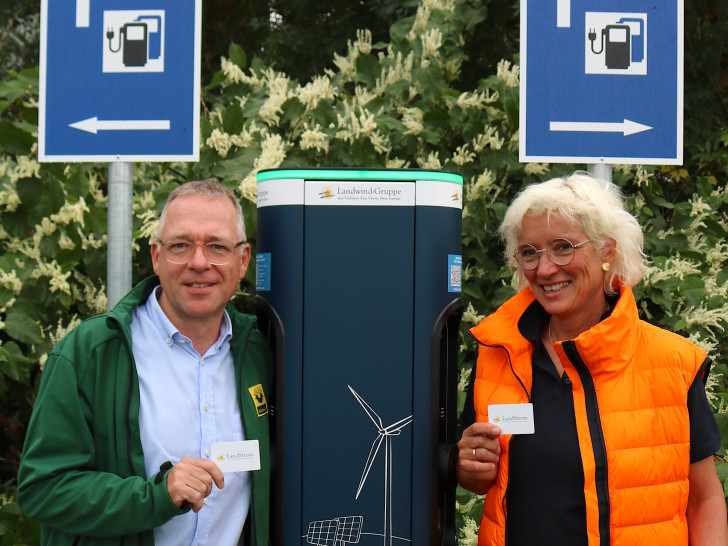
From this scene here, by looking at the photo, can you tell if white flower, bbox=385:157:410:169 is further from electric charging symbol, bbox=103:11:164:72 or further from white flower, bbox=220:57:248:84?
electric charging symbol, bbox=103:11:164:72

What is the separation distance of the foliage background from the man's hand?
4.22ft

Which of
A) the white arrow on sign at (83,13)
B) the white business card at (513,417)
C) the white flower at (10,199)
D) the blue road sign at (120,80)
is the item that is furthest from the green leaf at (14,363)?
the white business card at (513,417)

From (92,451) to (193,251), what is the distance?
0.53 m

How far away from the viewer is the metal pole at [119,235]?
2.54 m

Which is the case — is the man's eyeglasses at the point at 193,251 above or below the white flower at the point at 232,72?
below

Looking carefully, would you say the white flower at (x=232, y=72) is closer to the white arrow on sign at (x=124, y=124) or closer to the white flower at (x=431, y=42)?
the white flower at (x=431, y=42)

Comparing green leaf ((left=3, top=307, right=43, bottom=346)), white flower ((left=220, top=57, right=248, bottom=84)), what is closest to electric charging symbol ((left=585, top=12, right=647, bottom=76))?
white flower ((left=220, top=57, right=248, bottom=84))

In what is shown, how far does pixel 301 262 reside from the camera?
2.20 meters

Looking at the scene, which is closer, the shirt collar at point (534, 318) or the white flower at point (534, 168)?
the shirt collar at point (534, 318)

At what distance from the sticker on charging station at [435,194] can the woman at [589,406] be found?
0.55ft

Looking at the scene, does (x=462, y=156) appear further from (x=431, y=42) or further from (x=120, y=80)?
(x=120, y=80)

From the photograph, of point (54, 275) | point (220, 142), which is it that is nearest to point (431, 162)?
point (220, 142)

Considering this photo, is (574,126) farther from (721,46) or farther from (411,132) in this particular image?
(721,46)

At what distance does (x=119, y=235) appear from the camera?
2.55 meters
